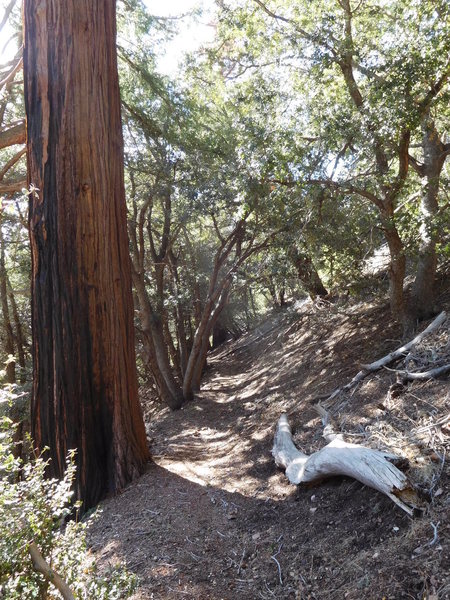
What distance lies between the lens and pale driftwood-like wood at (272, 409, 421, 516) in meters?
3.09

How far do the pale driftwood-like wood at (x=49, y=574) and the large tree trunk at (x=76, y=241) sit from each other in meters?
2.82

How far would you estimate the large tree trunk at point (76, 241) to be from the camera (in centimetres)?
468

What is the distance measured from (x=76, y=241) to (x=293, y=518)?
10.9 ft

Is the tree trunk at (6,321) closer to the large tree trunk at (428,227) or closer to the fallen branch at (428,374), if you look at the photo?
the large tree trunk at (428,227)

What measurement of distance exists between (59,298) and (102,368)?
2.85 ft

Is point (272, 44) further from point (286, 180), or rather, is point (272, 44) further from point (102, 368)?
point (102, 368)

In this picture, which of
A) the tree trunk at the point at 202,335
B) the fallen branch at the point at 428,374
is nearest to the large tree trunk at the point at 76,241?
the fallen branch at the point at 428,374

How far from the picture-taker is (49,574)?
2.02 metres

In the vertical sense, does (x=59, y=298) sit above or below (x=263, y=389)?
above

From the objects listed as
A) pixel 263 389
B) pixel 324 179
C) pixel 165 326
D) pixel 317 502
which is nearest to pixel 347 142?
pixel 324 179

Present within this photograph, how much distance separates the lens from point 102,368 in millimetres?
4945

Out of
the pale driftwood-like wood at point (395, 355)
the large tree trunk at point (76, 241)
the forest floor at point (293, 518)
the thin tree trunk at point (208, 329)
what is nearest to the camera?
the forest floor at point (293, 518)

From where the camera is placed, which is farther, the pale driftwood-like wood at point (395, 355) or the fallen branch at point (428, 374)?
the pale driftwood-like wood at point (395, 355)

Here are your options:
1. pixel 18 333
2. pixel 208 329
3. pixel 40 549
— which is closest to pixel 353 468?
pixel 40 549
